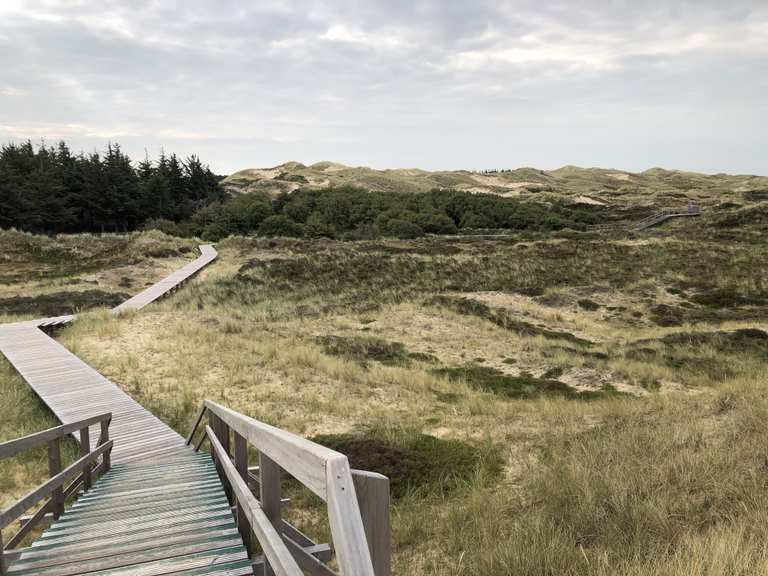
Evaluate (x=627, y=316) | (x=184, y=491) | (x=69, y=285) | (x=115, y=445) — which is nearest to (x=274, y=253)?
(x=69, y=285)

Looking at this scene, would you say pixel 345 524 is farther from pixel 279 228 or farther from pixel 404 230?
pixel 279 228

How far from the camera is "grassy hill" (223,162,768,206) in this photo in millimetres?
86625

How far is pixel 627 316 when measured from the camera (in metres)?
23.0

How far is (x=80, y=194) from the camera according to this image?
59.1m

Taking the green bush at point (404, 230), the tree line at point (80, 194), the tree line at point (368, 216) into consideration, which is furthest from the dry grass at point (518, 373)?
the tree line at point (80, 194)

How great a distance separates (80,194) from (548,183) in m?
104

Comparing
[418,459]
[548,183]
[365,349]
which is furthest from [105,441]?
[548,183]

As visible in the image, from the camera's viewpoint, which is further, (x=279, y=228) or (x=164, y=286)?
(x=279, y=228)

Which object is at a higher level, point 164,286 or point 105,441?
point 105,441

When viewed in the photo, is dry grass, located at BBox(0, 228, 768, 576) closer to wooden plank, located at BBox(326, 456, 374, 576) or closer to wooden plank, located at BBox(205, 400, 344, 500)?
wooden plank, located at BBox(205, 400, 344, 500)

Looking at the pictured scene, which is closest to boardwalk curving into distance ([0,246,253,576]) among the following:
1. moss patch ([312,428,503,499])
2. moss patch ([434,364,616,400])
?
moss patch ([312,428,503,499])

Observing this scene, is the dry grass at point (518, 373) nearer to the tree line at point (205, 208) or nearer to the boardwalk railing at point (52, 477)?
the boardwalk railing at point (52, 477)

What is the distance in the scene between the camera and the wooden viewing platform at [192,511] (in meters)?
1.76

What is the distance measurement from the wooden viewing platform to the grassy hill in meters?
77.8
